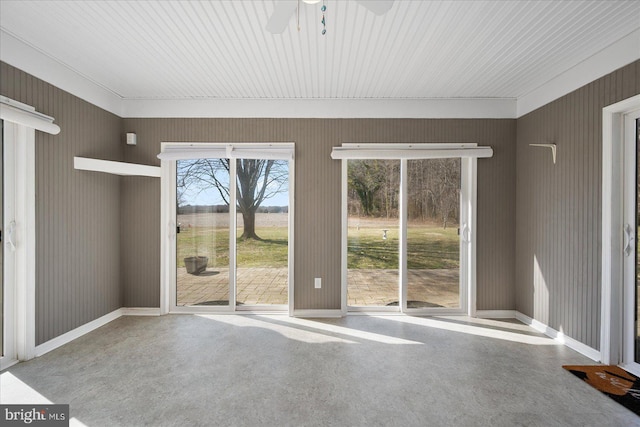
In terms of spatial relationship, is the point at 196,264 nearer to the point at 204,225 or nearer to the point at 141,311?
the point at 204,225

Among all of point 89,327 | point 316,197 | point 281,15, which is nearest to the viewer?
point 281,15

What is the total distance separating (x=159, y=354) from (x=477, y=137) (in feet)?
13.6

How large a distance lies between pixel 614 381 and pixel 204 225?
4.14 m

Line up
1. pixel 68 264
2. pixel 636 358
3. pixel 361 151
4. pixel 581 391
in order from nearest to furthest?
pixel 581 391, pixel 636 358, pixel 68 264, pixel 361 151

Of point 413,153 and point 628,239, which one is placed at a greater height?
point 413,153

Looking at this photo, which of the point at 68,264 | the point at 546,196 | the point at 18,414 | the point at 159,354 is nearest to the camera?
the point at 18,414

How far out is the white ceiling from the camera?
2.00 m

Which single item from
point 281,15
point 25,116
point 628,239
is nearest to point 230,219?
point 25,116

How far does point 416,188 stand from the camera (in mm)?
3715

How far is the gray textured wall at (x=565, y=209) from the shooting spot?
2580mm

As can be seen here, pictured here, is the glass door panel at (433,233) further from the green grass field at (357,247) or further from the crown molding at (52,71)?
the crown molding at (52,71)

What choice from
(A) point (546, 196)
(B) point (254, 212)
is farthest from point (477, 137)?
(B) point (254, 212)

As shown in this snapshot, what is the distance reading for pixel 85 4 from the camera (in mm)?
1946

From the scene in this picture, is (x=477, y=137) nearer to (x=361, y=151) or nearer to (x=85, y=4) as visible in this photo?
(x=361, y=151)
